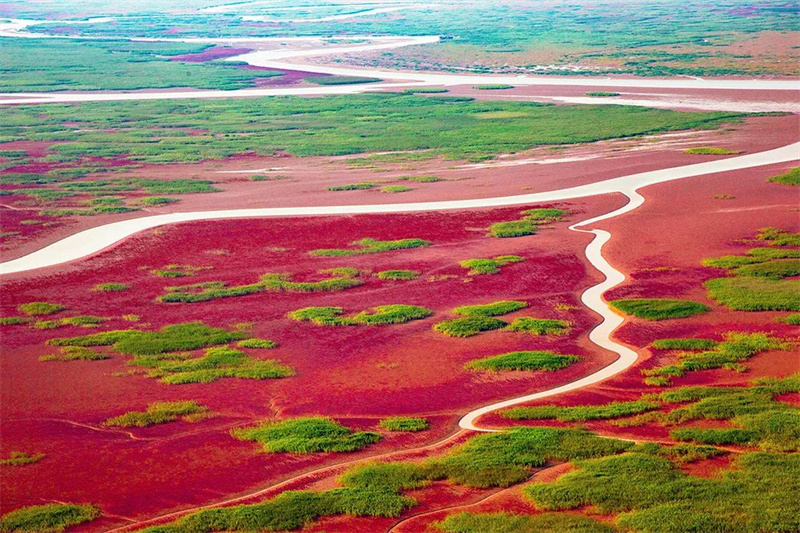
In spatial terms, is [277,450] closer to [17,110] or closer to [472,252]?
[472,252]

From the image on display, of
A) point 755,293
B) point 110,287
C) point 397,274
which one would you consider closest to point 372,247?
point 397,274

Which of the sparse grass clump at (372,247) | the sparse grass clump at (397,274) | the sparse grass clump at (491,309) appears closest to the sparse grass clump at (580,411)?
the sparse grass clump at (491,309)

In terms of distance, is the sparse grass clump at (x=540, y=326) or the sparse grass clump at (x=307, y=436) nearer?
the sparse grass clump at (x=307, y=436)

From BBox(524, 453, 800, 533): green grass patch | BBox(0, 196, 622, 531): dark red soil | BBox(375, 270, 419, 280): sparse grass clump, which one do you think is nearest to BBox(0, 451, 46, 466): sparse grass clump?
BBox(0, 196, 622, 531): dark red soil

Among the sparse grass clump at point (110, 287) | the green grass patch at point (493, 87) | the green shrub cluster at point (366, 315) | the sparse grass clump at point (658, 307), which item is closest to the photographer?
the sparse grass clump at point (658, 307)

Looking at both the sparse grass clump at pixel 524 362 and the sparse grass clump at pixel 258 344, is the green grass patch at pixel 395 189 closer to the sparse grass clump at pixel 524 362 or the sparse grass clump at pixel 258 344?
the sparse grass clump at pixel 258 344

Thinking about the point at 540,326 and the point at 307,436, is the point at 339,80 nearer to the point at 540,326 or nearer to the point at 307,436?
the point at 540,326

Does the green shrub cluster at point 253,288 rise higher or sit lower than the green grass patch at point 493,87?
lower
